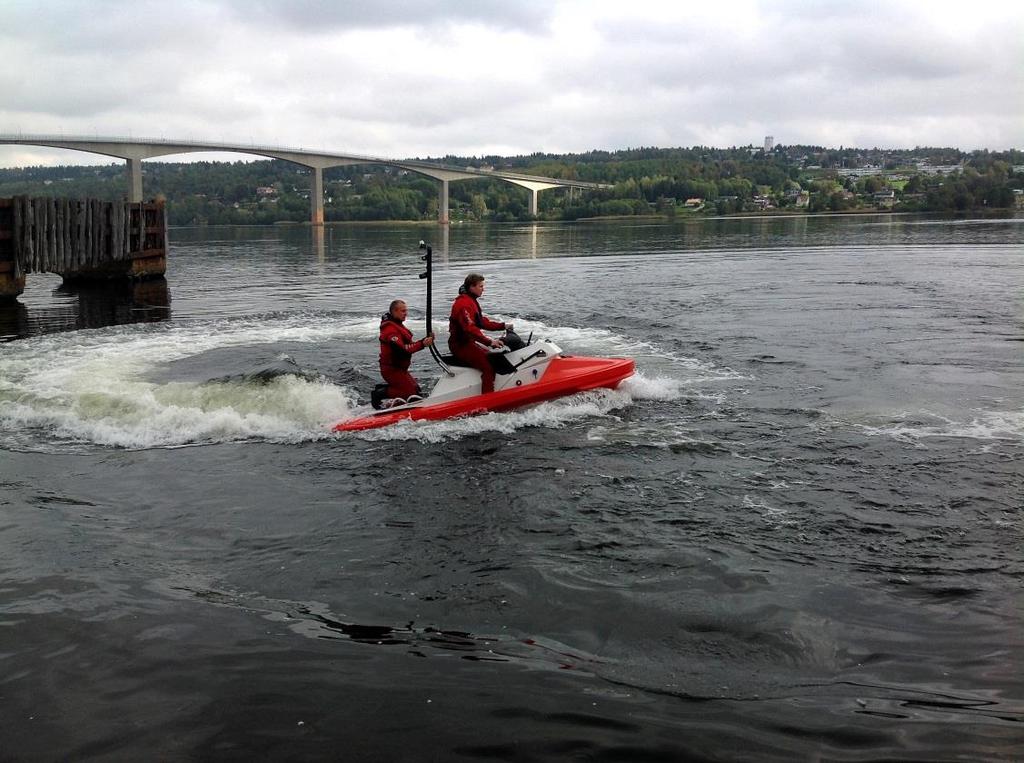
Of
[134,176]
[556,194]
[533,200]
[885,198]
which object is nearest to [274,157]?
[134,176]

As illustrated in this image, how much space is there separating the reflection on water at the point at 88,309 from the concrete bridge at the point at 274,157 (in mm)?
50898

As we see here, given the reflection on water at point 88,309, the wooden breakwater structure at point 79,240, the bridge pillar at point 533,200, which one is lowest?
the reflection on water at point 88,309

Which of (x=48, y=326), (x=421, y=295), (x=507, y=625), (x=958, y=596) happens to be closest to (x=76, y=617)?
(x=507, y=625)

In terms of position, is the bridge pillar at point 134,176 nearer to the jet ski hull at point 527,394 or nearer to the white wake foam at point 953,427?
the jet ski hull at point 527,394

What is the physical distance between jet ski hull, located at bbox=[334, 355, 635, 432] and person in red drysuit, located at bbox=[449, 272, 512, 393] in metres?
0.32

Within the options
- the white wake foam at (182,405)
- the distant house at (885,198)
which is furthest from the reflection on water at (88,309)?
the distant house at (885,198)

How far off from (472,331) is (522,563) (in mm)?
5461

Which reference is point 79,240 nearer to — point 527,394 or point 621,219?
point 527,394

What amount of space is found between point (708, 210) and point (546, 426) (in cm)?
12243

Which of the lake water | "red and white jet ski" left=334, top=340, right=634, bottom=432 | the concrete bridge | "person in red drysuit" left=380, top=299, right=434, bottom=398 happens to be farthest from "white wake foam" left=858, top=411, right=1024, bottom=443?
the concrete bridge

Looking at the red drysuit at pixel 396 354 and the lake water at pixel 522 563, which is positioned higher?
the red drysuit at pixel 396 354

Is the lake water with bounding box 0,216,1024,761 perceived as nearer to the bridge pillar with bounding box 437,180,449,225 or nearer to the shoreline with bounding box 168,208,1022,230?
the bridge pillar with bounding box 437,180,449,225

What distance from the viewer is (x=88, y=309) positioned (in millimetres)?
29203

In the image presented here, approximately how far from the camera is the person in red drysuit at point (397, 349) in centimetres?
1250
